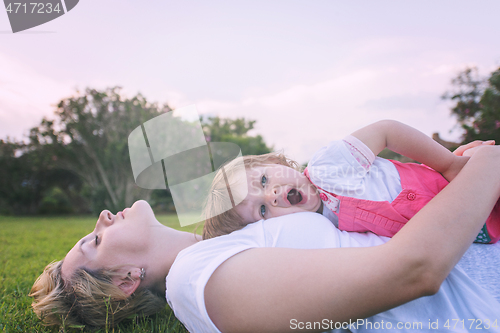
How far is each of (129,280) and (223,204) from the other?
76 cm

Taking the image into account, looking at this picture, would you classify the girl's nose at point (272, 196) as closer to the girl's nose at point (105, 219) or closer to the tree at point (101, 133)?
the girl's nose at point (105, 219)

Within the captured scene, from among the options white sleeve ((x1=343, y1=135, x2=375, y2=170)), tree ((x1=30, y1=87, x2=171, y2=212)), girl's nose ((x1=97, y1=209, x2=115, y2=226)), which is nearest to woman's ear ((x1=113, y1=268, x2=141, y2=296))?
girl's nose ((x1=97, y1=209, x2=115, y2=226))

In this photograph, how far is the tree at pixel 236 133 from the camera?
69.8 feet

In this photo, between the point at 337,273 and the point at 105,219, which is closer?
the point at 337,273

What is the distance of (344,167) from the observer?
1.62 metres

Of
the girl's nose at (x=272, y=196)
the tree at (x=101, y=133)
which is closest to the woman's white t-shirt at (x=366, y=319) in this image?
the girl's nose at (x=272, y=196)

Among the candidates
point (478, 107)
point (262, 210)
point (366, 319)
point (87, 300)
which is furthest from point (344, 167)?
point (478, 107)

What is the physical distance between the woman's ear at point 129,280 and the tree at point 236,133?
18.6 metres

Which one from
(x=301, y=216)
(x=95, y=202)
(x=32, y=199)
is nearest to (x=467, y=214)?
(x=301, y=216)

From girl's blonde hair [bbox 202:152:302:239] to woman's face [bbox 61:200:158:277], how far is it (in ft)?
1.37

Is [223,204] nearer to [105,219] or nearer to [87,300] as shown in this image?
[105,219]

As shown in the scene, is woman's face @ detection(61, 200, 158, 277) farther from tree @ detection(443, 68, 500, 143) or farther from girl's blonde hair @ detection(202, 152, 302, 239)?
tree @ detection(443, 68, 500, 143)

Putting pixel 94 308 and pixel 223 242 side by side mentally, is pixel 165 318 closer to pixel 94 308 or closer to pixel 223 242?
pixel 94 308

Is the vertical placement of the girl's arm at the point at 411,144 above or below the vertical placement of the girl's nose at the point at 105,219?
above
